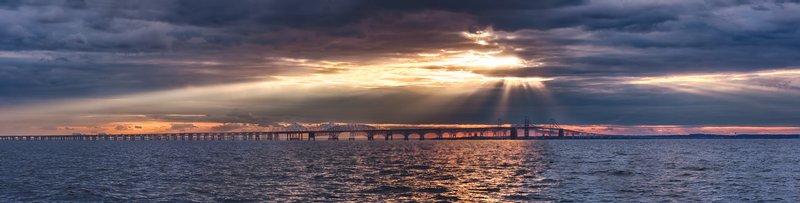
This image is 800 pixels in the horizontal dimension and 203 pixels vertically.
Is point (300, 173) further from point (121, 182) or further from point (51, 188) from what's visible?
point (51, 188)

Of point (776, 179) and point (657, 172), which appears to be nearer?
point (776, 179)

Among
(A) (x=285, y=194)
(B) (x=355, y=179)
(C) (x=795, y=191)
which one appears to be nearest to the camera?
Answer: (A) (x=285, y=194)

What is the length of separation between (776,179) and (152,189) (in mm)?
57374

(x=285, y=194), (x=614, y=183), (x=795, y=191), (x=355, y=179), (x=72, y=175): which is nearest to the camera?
(x=285, y=194)

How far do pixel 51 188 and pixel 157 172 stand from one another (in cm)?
2168

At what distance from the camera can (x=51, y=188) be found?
65562 mm

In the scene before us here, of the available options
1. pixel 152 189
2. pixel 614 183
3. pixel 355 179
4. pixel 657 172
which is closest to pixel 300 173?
pixel 355 179

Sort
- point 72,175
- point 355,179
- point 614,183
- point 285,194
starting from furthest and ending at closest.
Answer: point 72,175 < point 355,179 < point 614,183 < point 285,194

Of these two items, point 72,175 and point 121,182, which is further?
point 72,175

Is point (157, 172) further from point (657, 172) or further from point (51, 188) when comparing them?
point (657, 172)

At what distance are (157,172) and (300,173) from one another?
53.5 feet

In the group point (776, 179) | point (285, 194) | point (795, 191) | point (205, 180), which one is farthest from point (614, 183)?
point (205, 180)

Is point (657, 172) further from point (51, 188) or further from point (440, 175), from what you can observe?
point (51, 188)

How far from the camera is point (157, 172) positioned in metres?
87.1
